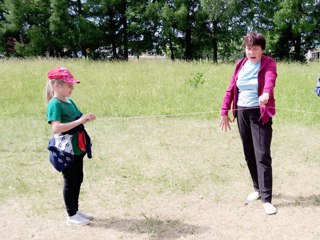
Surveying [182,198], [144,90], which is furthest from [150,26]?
[182,198]

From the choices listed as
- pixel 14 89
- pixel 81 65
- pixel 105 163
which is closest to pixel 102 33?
pixel 81 65

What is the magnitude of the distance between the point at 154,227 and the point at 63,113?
1.31 meters

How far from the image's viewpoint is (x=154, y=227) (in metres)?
3.17

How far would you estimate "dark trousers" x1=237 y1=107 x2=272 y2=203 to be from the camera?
10.8ft

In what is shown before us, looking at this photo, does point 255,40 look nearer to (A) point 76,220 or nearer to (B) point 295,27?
(A) point 76,220

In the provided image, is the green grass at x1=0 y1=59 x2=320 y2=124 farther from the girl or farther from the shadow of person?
the girl

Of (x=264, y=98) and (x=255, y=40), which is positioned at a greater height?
(x=255, y=40)

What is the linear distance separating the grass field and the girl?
0.36 m

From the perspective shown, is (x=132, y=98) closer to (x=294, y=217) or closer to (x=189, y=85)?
(x=189, y=85)

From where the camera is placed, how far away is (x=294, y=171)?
15.1 ft

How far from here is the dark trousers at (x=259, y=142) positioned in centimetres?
331

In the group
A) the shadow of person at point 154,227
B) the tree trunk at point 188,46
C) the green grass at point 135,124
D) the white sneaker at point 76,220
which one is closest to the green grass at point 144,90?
the green grass at point 135,124

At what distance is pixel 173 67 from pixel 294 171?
9040 millimetres

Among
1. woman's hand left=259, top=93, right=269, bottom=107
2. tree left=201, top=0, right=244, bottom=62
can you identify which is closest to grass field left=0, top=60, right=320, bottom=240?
woman's hand left=259, top=93, right=269, bottom=107
